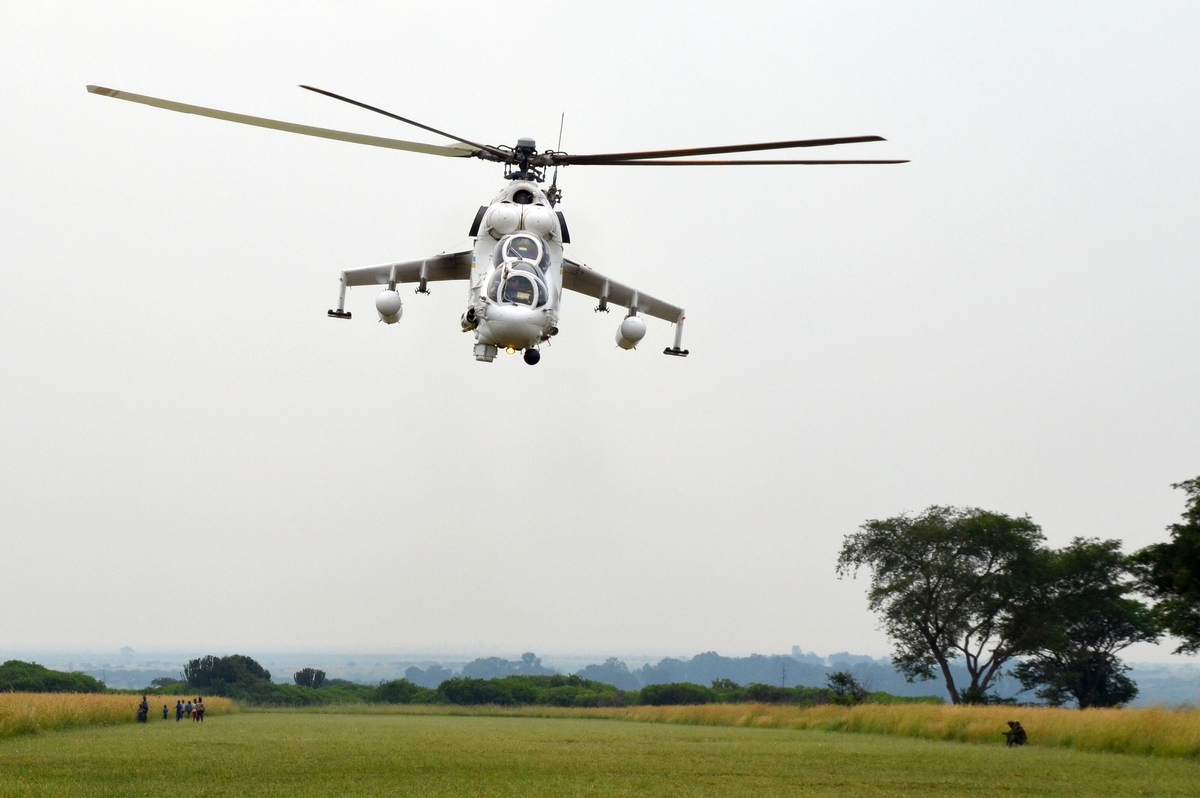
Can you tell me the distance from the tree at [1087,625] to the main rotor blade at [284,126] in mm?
44580

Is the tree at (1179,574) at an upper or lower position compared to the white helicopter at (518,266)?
lower

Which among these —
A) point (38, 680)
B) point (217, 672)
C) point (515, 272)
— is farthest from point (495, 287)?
point (217, 672)

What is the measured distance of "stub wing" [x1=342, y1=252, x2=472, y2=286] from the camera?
78.4 feet

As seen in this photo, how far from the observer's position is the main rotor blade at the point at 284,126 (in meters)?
16.5

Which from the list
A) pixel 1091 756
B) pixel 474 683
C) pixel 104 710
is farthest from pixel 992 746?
pixel 474 683

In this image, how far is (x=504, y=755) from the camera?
22.1 metres

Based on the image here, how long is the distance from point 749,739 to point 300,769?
15614 mm

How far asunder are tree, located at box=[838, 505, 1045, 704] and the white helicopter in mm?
36397

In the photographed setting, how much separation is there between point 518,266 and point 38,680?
57459 millimetres

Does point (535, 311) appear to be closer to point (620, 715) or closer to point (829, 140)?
point (829, 140)

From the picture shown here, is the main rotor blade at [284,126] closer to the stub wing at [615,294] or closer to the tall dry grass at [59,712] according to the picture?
the stub wing at [615,294]

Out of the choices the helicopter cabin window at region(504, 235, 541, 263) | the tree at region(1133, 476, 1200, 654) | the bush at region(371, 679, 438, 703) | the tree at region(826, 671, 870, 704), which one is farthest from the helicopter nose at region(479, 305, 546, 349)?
the bush at region(371, 679, 438, 703)

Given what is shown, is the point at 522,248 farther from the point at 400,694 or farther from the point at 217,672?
the point at 217,672

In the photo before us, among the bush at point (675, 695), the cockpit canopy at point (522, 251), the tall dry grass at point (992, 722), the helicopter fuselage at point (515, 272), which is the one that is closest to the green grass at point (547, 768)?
the tall dry grass at point (992, 722)
